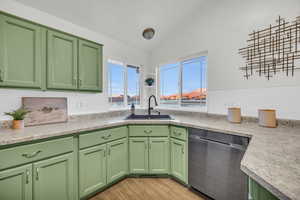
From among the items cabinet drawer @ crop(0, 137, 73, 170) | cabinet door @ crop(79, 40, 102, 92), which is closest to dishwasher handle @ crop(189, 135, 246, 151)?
cabinet drawer @ crop(0, 137, 73, 170)

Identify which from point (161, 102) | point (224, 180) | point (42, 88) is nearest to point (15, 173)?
point (42, 88)

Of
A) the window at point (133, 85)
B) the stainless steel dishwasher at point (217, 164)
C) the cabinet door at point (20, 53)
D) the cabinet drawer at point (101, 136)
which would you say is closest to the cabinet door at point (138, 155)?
the cabinet drawer at point (101, 136)

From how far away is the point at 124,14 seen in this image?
223 cm

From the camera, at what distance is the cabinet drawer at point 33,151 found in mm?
1089

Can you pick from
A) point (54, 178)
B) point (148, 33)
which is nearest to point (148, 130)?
point (54, 178)

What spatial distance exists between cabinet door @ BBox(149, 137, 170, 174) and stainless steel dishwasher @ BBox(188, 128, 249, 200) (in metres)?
0.38

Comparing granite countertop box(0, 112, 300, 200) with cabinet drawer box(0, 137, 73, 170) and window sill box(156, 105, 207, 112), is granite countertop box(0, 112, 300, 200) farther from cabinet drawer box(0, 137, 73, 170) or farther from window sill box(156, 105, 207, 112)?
window sill box(156, 105, 207, 112)

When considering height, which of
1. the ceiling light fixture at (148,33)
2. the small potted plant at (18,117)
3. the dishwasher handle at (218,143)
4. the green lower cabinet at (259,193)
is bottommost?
the dishwasher handle at (218,143)

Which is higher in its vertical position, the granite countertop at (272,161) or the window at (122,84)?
the window at (122,84)

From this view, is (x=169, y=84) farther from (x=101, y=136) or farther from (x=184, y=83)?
(x=101, y=136)

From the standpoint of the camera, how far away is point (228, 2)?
2023mm

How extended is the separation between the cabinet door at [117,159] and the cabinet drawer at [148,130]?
0.59 ft

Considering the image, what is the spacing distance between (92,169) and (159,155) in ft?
3.06

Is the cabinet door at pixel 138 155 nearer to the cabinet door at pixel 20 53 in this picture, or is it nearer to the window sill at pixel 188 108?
the window sill at pixel 188 108
